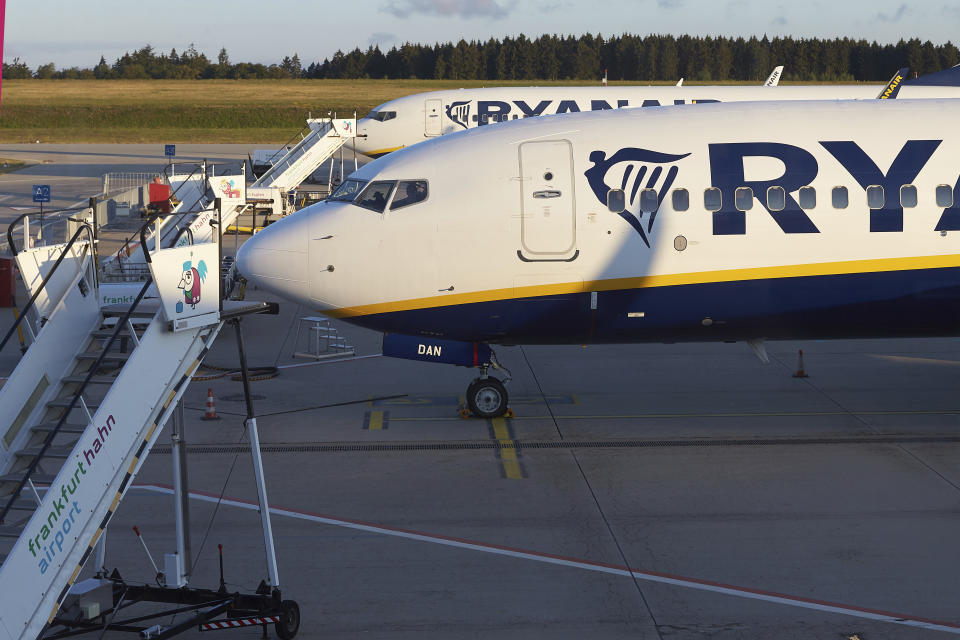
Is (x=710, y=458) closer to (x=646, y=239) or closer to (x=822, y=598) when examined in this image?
(x=646, y=239)

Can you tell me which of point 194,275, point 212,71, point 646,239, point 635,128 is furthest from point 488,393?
point 212,71

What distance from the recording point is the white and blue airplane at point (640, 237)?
16422mm

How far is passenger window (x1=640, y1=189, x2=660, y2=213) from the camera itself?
54.2 feet

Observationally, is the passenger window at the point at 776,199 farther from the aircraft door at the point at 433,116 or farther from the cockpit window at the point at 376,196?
the aircraft door at the point at 433,116

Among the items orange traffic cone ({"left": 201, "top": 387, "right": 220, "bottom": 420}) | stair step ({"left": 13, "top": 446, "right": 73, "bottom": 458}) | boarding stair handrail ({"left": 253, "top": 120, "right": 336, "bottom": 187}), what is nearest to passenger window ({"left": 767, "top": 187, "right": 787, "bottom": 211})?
orange traffic cone ({"left": 201, "top": 387, "right": 220, "bottom": 420})

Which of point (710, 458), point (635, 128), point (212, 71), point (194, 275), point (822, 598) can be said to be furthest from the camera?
point (212, 71)

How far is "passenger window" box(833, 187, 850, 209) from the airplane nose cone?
26.7 feet

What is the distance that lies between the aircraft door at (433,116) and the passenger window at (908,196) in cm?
3358

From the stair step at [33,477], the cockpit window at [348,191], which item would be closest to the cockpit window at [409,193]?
the cockpit window at [348,191]

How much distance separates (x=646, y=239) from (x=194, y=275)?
8.72 meters

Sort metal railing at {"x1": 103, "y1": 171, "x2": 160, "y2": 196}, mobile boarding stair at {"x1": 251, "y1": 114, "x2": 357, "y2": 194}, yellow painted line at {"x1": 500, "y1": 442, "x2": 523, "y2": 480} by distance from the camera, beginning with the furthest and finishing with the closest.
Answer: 1. metal railing at {"x1": 103, "y1": 171, "x2": 160, "y2": 196}
2. mobile boarding stair at {"x1": 251, "y1": 114, "x2": 357, "y2": 194}
3. yellow painted line at {"x1": 500, "y1": 442, "x2": 523, "y2": 480}

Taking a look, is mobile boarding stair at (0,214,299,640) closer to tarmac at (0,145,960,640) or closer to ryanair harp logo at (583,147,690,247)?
tarmac at (0,145,960,640)

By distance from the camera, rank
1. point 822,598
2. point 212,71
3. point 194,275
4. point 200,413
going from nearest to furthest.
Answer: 1. point 194,275
2. point 822,598
3. point 200,413
4. point 212,71

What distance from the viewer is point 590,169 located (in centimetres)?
1661
